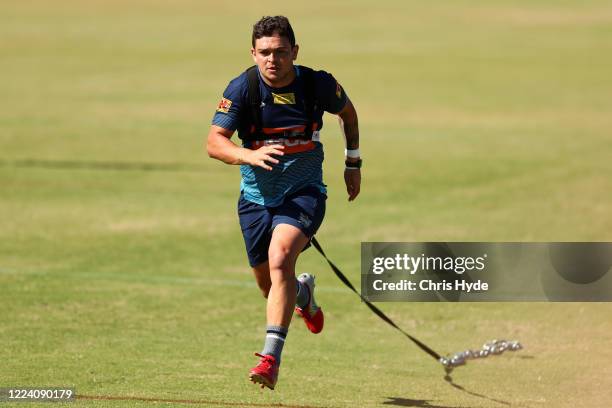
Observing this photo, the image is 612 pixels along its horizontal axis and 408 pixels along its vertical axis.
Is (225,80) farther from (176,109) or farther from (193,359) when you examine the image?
(193,359)

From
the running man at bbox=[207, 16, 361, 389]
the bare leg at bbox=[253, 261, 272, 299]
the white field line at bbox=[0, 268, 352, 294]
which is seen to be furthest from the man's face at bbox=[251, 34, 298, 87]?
the white field line at bbox=[0, 268, 352, 294]

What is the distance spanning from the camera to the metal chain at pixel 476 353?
33.5 ft

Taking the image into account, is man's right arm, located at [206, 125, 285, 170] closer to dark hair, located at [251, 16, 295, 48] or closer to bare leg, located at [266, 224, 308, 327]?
bare leg, located at [266, 224, 308, 327]

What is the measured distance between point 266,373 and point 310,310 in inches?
84.0

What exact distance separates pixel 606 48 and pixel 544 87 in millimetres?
9250

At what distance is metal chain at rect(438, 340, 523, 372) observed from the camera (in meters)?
10.2

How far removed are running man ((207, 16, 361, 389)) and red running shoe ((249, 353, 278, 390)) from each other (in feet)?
0.80

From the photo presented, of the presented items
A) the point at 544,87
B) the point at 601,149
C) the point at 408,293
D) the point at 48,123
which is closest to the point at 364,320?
the point at 408,293

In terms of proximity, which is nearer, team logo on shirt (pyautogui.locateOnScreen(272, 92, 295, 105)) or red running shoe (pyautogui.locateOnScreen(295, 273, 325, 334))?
team logo on shirt (pyautogui.locateOnScreen(272, 92, 295, 105))

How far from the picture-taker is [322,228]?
17453 millimetres

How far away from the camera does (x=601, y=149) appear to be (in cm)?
2464

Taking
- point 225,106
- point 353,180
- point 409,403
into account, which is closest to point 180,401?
point 409,403
